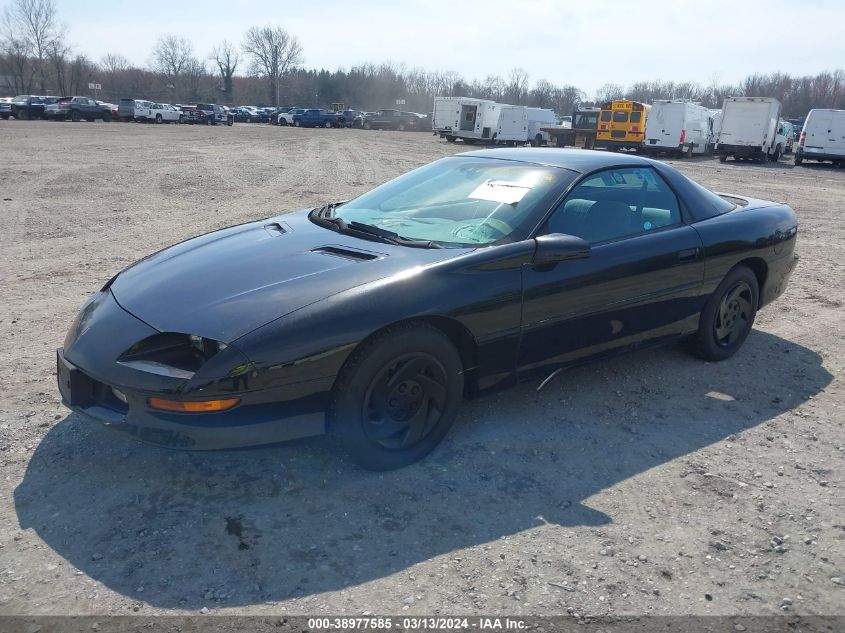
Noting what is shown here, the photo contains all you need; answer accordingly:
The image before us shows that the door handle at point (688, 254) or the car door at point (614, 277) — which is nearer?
the car door at point (614, 277)

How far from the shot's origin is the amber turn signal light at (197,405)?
8.89ft

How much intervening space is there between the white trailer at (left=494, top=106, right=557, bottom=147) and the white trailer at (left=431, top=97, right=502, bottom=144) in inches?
16.7

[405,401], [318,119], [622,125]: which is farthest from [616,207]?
[318,119]

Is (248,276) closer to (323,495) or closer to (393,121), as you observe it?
(323,495)

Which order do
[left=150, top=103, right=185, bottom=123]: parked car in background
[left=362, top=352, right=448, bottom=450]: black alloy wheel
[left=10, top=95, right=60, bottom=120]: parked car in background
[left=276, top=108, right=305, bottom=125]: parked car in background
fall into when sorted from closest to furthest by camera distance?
Result: [left=362, top=352, right=448, bottom=450]: black alloy wheel
[left=10, top=95, right=60, bottom=120]: parked car in background
[left=150, top=103, right=185, bottom=123]: parked car in background
[left=276, top=108, right=305, bottom=125]: parked car in background

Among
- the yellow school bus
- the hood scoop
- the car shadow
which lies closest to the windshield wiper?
the hood scoop

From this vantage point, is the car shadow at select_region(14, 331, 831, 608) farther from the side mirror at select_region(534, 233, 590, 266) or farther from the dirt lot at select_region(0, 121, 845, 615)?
the side mirror at select_region(534, 233, 590, 266)

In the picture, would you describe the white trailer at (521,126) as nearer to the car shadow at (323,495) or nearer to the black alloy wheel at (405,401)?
the car shadow at (323,495)

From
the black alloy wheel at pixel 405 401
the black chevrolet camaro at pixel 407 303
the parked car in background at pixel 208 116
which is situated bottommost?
the black alloy wheel at pixel 405 401

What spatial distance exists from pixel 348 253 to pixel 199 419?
1147mm

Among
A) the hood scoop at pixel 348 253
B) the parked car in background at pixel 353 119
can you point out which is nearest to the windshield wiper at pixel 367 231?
the hood scoop at pixel 348 253

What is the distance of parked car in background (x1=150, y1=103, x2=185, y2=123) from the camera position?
151 feet

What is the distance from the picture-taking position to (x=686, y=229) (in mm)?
4332

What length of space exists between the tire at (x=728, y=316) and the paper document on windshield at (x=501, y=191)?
165 cm
